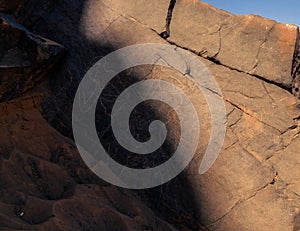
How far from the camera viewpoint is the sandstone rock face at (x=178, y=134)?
5.23 feet

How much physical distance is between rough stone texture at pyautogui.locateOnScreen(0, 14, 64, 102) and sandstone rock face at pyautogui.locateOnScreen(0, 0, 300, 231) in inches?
4.1

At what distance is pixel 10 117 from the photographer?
182cm

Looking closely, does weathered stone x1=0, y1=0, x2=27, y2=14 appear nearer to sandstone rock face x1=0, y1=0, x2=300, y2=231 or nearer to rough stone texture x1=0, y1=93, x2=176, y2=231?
sandstone rock face x1=0, y1=0, x2=300, y2=231

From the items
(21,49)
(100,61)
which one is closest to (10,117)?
(21,49)

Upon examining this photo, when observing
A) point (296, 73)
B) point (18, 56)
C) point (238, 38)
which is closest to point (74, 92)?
point (18, 56)

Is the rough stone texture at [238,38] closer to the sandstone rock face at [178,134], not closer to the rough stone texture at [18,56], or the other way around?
the sandstone rock face at [178,134]

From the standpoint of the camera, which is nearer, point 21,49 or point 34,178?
point 34,178

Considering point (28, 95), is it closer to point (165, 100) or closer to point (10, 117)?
point (10, 117)

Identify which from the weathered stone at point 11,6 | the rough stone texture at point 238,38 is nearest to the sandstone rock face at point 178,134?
the rough stone texture at point 238,38

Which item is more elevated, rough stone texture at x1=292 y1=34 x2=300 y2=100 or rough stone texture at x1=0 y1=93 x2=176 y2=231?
rough stone texture at x1=292 y1=34 x2=300 y2=100

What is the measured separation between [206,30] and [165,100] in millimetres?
415

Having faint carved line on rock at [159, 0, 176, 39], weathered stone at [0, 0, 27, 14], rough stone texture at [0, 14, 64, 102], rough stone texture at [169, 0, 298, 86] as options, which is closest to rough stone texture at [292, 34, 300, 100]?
rough stone texture at [169, 0, 298, 86]

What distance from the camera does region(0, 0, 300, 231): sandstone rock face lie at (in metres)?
1.59

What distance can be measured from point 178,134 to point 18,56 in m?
0.89
